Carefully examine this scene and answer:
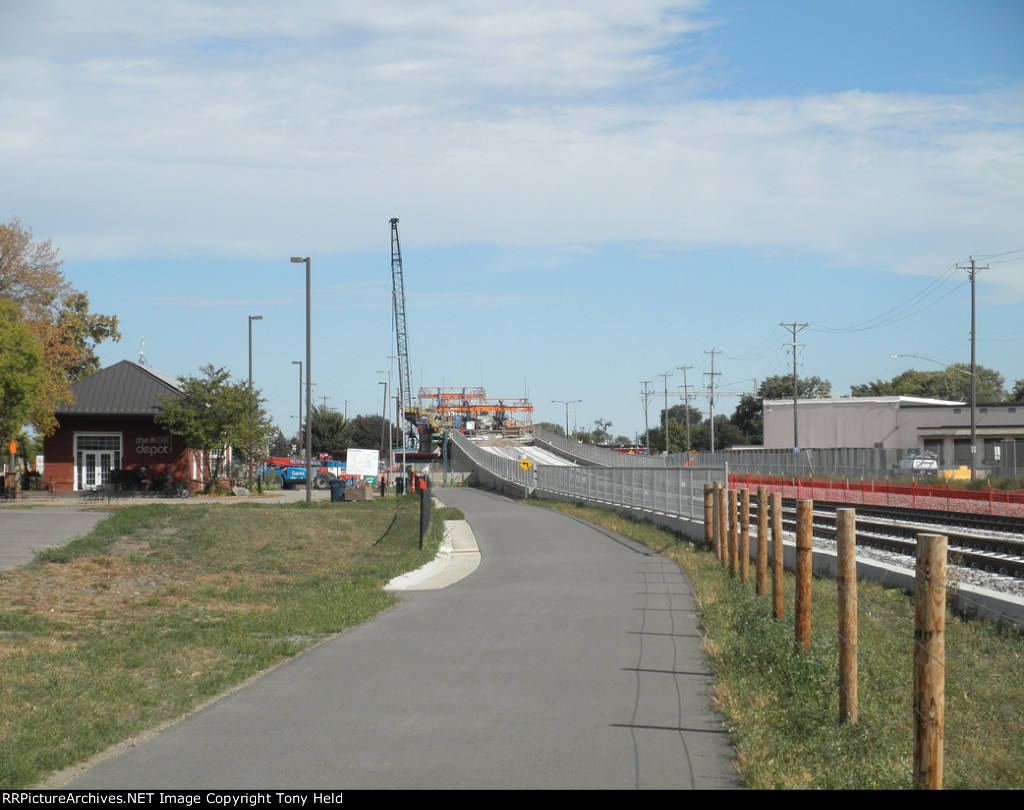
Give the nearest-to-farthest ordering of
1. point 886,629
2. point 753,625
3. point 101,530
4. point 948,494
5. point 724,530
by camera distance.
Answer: point 753,625 → point 886,629 → point 724,530 → point 101,530 → point 948,494

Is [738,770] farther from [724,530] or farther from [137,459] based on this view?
[137,459]

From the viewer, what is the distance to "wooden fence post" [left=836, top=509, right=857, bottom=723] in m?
7.22

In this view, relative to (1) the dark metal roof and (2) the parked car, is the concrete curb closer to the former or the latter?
(1) the dark metal roof

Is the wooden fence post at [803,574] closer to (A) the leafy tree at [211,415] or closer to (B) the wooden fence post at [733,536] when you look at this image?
(B) the wooden fence post at [733,536]

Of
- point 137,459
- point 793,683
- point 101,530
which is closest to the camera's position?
point 793,683

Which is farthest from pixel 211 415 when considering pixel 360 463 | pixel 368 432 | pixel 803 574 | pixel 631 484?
pixel 368 432

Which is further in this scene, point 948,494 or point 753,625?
point 948,494

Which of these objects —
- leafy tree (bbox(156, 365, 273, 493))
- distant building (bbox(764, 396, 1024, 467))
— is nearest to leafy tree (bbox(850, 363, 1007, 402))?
distant building (bbox(764, 396, 1024, 467))

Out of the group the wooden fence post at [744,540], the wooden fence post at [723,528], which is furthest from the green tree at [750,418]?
the wooden fence post at [744,540]

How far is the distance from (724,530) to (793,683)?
415 inches

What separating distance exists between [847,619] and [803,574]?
5.64 ft

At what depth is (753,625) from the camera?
11.0 metres

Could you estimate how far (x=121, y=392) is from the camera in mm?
50000
